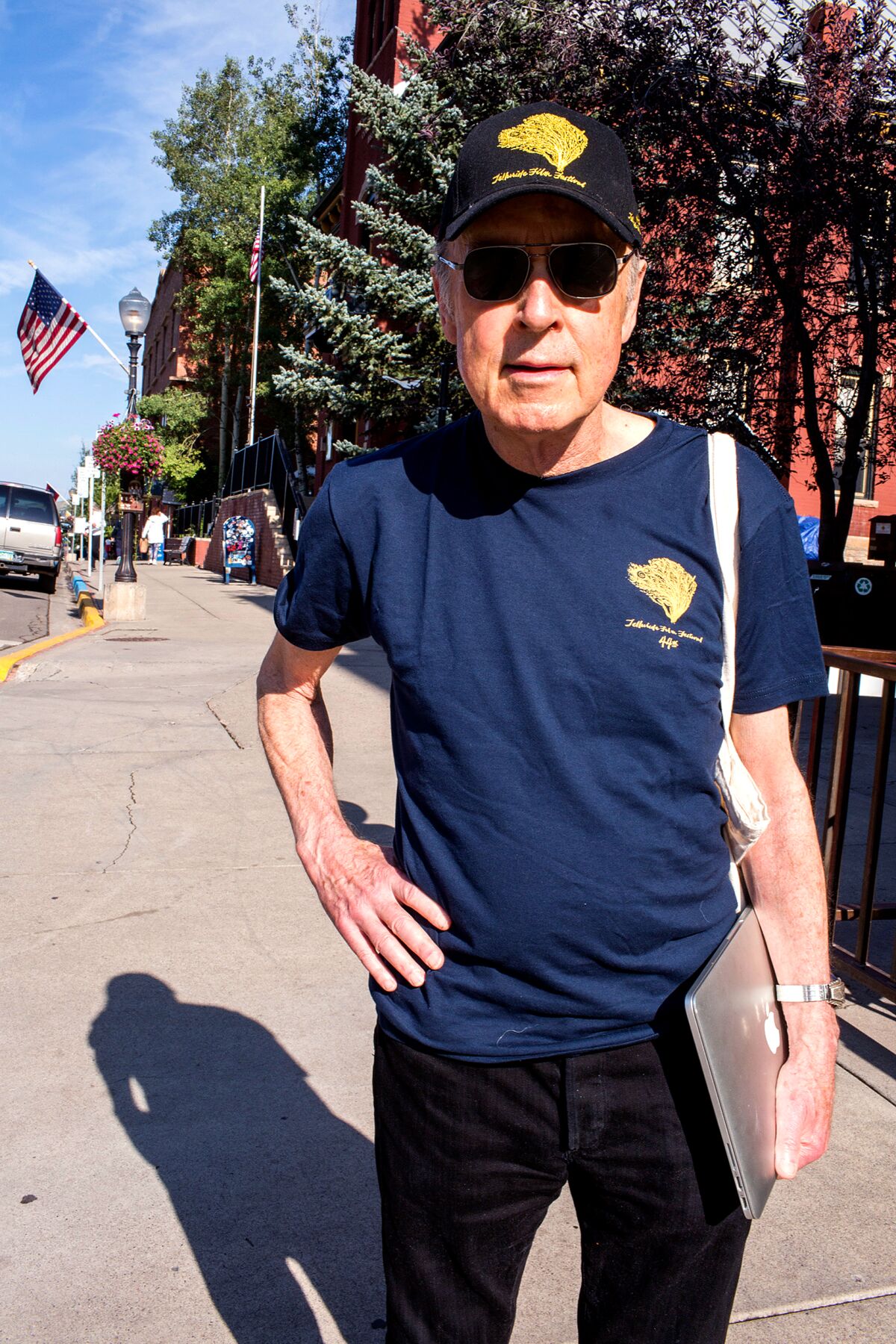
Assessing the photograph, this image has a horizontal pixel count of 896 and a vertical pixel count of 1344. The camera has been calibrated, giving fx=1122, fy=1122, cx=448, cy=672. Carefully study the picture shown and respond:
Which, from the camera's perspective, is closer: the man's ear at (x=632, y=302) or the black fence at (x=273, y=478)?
the man's ear at (x=632, y=302)

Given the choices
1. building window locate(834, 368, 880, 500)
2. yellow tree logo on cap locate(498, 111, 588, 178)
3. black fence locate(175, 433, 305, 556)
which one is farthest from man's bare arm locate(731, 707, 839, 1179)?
black fence locate(175, 433, 305, 556)

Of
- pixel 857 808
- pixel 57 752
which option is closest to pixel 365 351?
pixel 57 752

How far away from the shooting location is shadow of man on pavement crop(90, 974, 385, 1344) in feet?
8.18

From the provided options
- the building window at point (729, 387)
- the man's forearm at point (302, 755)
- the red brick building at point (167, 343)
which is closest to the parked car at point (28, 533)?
the building window at point (729, 387)

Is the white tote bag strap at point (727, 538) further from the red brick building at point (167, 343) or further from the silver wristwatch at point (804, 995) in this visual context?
the red brick building at point (167, 343)

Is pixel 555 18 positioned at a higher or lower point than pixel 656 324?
higher

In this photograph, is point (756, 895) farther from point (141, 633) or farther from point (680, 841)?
point (141, 633)

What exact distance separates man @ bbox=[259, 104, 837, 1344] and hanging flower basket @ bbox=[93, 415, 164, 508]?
675 inches

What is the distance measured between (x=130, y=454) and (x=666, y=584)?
1815 centimetres

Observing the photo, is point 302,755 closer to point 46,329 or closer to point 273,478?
point 46,329

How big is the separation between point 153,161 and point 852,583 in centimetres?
3974

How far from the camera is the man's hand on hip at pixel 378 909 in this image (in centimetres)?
149

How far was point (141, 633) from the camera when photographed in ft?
48.2

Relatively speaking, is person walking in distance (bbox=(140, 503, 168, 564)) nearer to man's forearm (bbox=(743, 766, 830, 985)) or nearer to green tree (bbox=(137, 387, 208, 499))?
green tree (bbox=(137, 387, 208, 499))
